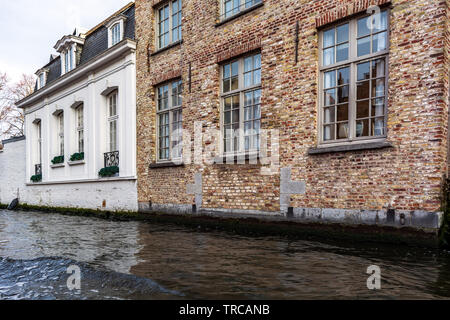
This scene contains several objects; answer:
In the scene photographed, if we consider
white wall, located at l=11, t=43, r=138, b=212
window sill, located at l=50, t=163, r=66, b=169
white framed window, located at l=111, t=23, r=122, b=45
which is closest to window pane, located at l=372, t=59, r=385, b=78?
white wall, located at l=11, t=43, r=138, b=212

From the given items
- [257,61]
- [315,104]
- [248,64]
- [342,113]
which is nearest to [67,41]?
[248,64]

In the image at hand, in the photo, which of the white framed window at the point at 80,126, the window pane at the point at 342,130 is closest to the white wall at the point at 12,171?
the white framed window at the point at 80,126

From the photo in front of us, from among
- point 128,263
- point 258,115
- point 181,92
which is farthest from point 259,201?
point 181,92

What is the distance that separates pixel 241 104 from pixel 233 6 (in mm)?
2478

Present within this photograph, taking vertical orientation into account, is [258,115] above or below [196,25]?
below

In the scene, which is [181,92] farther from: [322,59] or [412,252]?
[412,252]

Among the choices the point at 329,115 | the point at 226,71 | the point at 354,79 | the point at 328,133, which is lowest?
the point at 328,133

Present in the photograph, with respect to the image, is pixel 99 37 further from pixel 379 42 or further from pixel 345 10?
pixel 379 42

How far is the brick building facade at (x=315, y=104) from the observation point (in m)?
5.00

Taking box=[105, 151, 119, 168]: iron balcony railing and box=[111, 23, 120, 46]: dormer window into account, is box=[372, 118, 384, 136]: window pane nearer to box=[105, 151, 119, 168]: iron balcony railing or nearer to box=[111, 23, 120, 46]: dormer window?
box=[105, 151, 119, 168]: iron balcony railing

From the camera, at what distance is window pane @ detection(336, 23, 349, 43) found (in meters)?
5.98

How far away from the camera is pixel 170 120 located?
31.3 feet

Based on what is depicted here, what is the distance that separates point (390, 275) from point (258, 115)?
180 inches

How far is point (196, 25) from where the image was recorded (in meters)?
8.66
